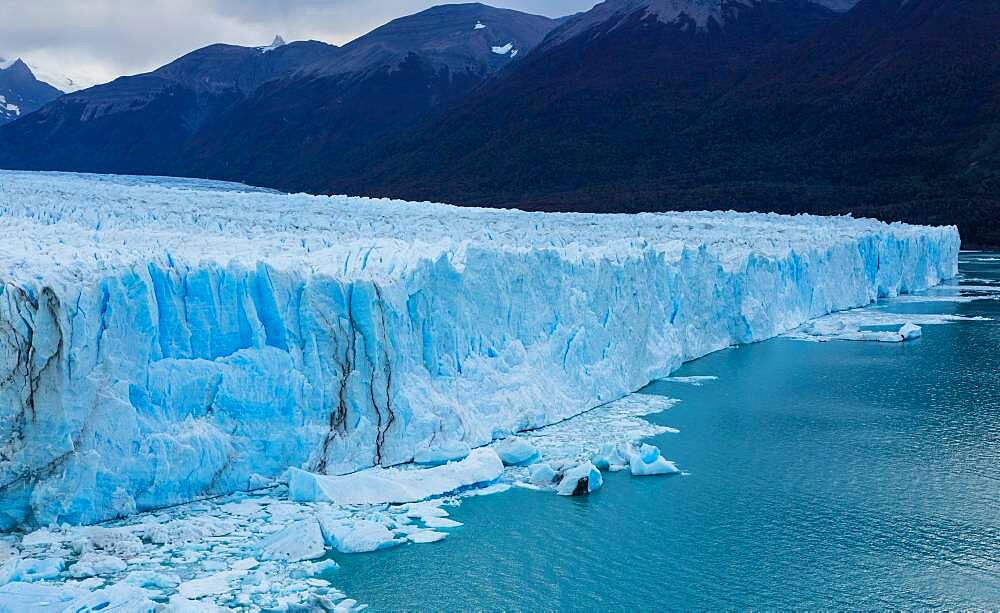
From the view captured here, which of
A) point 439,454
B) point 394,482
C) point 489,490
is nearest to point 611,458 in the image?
point 489,490

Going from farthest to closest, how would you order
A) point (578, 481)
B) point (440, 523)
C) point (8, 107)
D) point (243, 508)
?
point (8, 107) < point (578, 481) < point (440, 523) < point (243, 508)

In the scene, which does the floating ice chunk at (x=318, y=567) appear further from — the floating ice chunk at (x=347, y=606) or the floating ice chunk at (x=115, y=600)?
the floating ice chunk at (x=115, y=600)

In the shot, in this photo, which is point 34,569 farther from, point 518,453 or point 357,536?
point 518,453

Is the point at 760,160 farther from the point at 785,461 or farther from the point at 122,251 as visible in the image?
the point at 122,251

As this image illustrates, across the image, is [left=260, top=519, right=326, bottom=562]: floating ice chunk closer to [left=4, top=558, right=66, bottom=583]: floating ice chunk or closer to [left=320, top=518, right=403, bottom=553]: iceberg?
[left=320, top=518, right=403, bottom=553]: iceberg

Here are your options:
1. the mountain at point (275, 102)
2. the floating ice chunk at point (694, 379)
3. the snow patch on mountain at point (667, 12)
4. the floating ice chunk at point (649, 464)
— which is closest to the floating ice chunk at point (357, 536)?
the floating ice chunk at point (649, 464)

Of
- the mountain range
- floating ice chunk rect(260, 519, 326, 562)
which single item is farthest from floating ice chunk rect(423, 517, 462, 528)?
the mountain range

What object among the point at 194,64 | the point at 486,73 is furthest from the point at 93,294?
the point at 194,64
